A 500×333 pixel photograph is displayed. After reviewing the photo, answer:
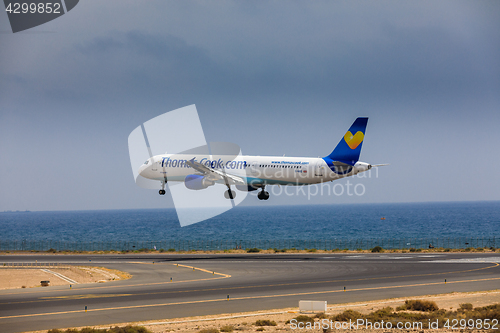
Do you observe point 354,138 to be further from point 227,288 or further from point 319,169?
point 227,288

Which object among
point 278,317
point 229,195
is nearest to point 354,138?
point 229,195

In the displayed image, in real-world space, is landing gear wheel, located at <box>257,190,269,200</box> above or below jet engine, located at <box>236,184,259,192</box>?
below

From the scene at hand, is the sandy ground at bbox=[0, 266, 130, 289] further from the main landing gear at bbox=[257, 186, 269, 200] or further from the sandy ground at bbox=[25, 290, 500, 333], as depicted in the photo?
the sandy ground at bbox=[25, 290, 500, 333]

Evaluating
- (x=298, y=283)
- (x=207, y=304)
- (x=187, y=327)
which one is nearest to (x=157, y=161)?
(x=298, y=283)

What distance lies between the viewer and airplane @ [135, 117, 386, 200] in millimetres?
59750

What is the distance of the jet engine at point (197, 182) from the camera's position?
201 feet

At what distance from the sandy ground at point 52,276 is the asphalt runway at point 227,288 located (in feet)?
8.80

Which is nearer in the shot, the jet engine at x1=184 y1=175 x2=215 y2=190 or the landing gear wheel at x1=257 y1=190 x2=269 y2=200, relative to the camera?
the jet engine at x1=184 y1=175 x2=215 y2=190

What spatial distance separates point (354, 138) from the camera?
59625mm

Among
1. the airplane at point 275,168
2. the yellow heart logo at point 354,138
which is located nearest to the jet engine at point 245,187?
the airplane at point 275,168

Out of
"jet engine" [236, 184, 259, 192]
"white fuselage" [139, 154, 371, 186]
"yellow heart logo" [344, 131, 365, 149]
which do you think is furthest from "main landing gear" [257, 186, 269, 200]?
"yellow heart logo" [344, 131, 365, 149]

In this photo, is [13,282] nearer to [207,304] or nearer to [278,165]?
[207,304]

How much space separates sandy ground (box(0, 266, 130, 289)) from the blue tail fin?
93.6 ft

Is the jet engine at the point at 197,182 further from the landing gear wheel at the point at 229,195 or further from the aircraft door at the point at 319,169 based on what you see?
the aircraft door at the point at 319,169
